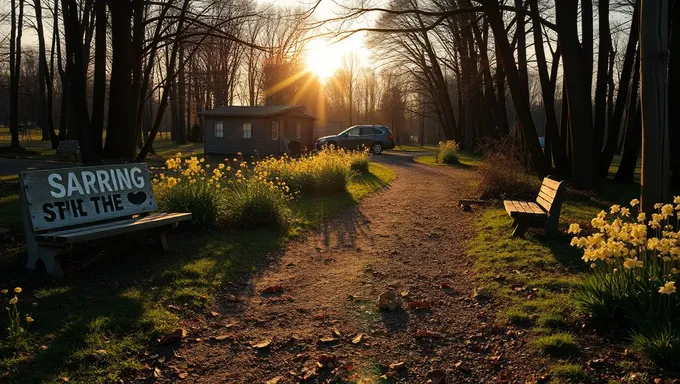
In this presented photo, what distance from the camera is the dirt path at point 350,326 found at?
10.6ft

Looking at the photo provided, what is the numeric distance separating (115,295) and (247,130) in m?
25.4

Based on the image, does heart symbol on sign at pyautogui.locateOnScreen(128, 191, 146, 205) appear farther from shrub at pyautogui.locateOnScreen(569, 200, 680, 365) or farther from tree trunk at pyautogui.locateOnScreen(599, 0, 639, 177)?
tree trunk at pyautogui.locateOnScreen(599, 0, 639, 177)

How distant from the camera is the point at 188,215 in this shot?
20.2ft

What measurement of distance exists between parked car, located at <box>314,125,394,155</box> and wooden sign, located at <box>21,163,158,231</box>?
24.7m

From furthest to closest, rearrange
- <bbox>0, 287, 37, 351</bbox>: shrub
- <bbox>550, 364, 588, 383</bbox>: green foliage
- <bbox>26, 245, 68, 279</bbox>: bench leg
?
1. <bbox>26, 245, 68, 279</bbox>: bench leg
2. <bbox>0, 287, 37, 351</bbox>: shrub
3. <bbox>550, 364, 588, 383</bbox>: green foliage

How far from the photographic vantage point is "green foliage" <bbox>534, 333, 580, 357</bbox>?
331 cm

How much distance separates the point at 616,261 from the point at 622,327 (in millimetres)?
604

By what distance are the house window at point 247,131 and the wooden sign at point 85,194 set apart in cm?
2301

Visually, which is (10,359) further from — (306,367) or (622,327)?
(622,327)

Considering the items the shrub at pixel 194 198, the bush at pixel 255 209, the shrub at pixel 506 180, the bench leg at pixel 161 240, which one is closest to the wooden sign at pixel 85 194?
the bench leg at pixel 161 240

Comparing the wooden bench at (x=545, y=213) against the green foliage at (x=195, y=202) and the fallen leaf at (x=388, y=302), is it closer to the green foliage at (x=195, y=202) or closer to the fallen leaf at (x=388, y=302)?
the fallen leaf at (x=388, y=302)

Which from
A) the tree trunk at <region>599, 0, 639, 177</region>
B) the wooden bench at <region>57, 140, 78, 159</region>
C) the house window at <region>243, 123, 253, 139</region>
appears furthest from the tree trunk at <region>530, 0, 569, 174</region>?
the wooden bench at <region>57, 140, 78, 159</region>

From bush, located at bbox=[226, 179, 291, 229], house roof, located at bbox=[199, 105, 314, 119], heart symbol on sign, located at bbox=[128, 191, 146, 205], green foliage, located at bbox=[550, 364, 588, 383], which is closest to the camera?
green foliage, located at bbox=[550, 364, 588, 383]

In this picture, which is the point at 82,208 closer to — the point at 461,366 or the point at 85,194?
→ the point at 85,194
